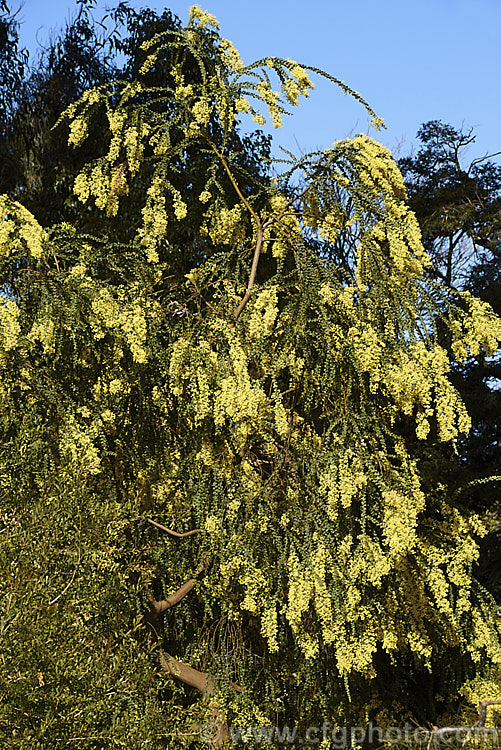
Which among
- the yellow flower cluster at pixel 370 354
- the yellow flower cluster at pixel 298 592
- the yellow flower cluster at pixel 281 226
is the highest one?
the yellow flower cluster at pixel 281 226

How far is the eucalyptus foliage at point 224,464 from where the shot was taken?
3021mm

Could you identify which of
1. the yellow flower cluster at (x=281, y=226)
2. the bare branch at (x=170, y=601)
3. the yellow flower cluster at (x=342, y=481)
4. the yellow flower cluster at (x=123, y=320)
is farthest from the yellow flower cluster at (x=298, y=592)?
the yellow flower cluster at (x=281, y=226)

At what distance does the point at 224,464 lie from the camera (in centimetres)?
365

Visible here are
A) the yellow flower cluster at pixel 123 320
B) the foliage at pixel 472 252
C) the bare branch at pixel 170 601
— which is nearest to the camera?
the yellow flower cluster at pixel 123 320

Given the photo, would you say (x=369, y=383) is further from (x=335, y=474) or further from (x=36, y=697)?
(x=36, y=697)

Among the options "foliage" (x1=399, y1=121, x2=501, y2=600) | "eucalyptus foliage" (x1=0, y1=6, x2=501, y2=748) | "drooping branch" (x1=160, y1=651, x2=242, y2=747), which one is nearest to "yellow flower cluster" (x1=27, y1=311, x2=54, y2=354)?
"eucalyptus foliage" (x1=0, y1=6, x2=501, y2=748)

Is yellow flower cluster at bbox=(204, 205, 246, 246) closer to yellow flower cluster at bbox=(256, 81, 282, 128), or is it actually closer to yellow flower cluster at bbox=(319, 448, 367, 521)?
yellow flower cluster at bbox=(256, 81, 282, 128)

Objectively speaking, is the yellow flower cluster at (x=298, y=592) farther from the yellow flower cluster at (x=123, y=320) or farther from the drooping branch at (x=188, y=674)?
the yellow flower cluster at (x=123, y=320)

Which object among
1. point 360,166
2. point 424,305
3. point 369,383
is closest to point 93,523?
point 369,383

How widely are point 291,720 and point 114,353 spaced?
1946mm

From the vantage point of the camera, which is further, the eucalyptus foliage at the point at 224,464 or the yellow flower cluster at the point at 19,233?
the yellow flower cluster at the point at 19,233

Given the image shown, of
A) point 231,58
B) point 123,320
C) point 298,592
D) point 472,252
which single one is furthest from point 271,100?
point 472,252

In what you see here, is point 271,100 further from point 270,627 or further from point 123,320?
point 270,627

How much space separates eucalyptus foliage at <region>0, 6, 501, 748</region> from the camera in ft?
9.91
